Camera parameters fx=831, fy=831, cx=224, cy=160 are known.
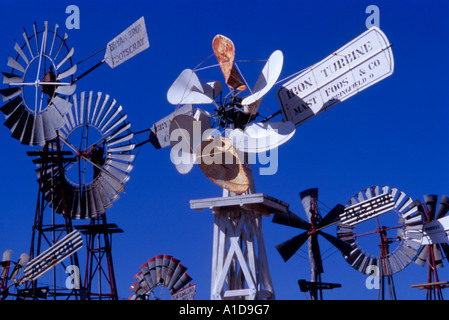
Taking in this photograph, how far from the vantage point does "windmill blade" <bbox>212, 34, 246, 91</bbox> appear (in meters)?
21.2

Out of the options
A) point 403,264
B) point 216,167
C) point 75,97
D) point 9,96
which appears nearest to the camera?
point 216,167

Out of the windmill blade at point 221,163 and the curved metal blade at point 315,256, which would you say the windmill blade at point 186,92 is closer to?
the windmill blade at point 221,163

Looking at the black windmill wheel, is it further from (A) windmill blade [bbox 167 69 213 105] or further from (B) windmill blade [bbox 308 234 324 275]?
(A) windmill blade [bbox 167 69 213 105]

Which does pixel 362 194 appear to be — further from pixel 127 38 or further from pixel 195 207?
pixel 127 38

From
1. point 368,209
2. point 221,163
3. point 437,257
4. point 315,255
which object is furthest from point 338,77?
point 437,257

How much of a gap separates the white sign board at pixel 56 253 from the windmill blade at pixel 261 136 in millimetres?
5258

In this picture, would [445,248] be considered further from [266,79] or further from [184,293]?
[266,79]

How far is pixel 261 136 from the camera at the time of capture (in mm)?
19906

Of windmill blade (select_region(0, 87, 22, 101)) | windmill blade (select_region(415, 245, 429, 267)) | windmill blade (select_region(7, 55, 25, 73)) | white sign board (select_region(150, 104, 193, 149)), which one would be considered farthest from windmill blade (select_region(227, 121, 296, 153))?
windmill blade (select_region(415, 245, 429, 267))

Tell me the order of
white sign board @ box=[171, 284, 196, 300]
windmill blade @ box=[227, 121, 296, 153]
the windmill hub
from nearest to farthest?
1. windmill blade @ box=[227, 121, 296, 153]
2. the windmill hub
3. white sign board @ box=[171, 284, 196, 300]

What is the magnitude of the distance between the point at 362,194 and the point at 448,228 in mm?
3870
